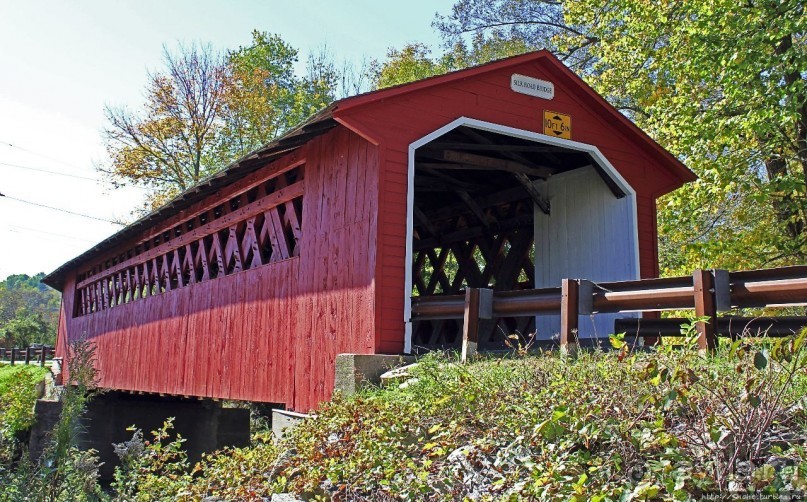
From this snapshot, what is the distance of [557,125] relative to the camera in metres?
9.03

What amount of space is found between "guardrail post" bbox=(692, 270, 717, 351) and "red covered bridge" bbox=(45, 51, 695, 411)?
3134 millimetres

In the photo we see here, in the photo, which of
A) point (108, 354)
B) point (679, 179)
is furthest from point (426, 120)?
point (108, 354)

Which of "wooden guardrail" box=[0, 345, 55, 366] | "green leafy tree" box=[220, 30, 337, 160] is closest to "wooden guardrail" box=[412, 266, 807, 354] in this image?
"green leafy tree" box=[220, 30, 337, 160]

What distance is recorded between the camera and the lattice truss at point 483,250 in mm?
11734

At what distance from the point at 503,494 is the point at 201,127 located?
28741 millimetres

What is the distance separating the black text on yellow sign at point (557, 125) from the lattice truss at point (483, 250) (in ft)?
7.59

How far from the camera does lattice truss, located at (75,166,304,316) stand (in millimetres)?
9883

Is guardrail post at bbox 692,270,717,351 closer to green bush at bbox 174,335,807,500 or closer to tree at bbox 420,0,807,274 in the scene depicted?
green bush at bbox 174,335,807,500

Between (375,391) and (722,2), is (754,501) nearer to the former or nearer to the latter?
(375,391)

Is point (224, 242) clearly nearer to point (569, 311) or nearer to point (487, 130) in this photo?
point (487, 130)

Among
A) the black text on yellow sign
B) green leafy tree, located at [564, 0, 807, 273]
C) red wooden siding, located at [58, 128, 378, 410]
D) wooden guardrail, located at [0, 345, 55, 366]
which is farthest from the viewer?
wooden guardrail, located at [0, 345, 55, 366]

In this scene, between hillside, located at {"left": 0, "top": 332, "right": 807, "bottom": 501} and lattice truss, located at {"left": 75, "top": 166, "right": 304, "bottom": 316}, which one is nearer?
hillside, located at {"left": 0, "top": 332, "right": 807, "bottom": 501}

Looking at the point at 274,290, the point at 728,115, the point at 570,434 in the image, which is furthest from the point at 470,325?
the point at 728,115

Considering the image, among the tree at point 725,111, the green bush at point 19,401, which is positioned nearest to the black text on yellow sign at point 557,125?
the tree at point 725,111
